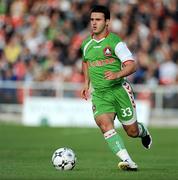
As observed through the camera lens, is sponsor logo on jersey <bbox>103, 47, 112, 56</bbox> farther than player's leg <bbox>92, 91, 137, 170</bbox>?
Yes

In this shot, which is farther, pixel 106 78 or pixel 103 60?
pixel 103 60

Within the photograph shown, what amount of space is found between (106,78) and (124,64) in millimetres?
362

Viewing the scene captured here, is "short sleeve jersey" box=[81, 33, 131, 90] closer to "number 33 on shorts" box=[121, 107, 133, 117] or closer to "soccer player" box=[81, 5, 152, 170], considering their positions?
"soccer player" box=[81, 5, 152, 170]

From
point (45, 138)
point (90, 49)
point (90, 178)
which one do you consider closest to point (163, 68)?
point (45, 138)

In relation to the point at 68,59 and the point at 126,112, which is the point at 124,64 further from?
the point at 68,59

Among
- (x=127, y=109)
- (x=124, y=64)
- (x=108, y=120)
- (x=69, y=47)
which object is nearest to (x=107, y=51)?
(x=124, y=64)

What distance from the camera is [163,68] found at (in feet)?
93.5

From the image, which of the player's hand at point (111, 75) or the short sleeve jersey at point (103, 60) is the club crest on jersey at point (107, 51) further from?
the player's hand at point (111, 75)

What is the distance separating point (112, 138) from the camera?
1257 centimetres

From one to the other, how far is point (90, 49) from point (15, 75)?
675 inches

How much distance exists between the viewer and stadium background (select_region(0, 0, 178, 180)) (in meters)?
26.7

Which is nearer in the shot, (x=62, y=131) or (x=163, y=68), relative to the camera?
(x=62, y=131)

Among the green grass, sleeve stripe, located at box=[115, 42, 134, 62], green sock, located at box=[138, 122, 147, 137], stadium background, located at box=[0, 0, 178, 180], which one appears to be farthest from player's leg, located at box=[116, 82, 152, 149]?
stadium background, located at box=[0, 0, 178, 180]

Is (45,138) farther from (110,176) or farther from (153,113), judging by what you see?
(110,176)
